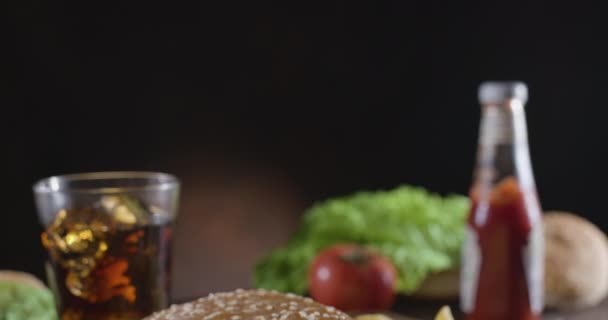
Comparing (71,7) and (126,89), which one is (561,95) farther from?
(71,7)

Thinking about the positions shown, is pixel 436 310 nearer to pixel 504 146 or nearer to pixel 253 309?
pixel 504 146

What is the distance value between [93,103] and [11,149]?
285mm

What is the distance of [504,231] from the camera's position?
67.2 inches

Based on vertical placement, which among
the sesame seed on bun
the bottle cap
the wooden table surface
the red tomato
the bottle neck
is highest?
the bottle cap

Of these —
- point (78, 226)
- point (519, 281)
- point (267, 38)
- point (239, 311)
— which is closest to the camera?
point (239, 311)

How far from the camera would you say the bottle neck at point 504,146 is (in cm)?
169

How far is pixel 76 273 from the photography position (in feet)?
4.49

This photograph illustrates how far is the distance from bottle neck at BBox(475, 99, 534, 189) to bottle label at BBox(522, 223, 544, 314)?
11 cm

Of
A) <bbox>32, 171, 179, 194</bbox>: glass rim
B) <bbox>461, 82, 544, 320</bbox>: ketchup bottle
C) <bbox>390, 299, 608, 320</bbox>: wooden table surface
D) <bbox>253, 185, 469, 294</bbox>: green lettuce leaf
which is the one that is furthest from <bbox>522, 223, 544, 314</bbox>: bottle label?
<bbox>32, 171, 179, 194</bbox>: glass rim

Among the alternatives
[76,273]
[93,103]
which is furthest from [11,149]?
[76,273]

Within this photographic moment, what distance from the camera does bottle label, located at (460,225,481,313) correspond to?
5.66 feet

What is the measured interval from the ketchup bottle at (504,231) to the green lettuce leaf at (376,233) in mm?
279

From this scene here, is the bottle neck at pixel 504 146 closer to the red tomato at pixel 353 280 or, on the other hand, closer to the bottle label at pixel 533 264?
the bottle label at pixel 533 264

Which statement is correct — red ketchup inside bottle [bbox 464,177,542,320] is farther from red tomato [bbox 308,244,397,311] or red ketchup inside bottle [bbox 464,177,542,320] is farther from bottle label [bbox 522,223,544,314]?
red tomato [bbox 308,244,397,311]
